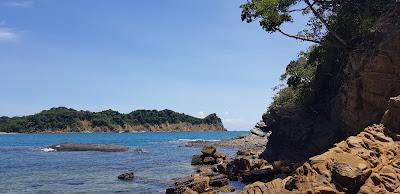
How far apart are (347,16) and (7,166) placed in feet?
141

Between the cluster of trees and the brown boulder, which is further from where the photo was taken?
the brown boulder

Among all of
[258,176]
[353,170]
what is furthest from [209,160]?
[353,170]

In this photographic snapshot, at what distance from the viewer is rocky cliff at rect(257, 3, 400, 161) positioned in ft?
113

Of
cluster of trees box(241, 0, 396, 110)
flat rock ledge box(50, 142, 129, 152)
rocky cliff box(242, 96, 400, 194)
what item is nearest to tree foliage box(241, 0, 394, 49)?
cluster of trees box(241, 0, 396, 110)

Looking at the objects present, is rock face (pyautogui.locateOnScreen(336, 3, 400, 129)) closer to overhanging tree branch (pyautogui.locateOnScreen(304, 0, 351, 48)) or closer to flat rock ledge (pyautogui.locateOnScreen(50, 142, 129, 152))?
overhanging tree branch (pyautogui.locateOnScreen(304, 0, 351, 48))

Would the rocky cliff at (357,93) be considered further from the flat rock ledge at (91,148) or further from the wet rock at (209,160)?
the flat rock ledge at (91,148)

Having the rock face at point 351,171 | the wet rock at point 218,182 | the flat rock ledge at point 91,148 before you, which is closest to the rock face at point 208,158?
the wet rock at point 218,182

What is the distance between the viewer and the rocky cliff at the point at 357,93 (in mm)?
34344

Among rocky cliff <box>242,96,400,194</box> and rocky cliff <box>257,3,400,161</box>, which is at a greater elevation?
rocky cliff <box>257,3,400,161</box>

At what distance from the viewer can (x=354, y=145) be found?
74.0 feet

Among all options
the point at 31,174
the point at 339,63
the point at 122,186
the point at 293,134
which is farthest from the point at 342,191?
the point at 31,174

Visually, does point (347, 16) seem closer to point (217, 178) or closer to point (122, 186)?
point (217, 178)

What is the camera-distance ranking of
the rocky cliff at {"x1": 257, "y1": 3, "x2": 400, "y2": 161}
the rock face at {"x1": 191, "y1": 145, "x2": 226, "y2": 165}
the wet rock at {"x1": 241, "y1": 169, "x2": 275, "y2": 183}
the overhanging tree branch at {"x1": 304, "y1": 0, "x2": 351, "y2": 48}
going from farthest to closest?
the rock face at {"x1": 191, "y1": 145, "x2": 226, "y2": 165}, the overhanging tree branch at {"x1": 304, "y1": 0, "x2": 351, "y2": 48}, the wet rock at {"x1": 241, "y1": 169, "x2": 275, "y2": 183}, the rocky cliff at {"x1": 257, "y1": 3, "x2": 400, "y2": 161}

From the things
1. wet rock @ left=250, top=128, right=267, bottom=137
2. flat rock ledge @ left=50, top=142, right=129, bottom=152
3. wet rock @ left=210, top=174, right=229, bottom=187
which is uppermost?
wet rock @ left=250, top=128, right=267, bottom=137
